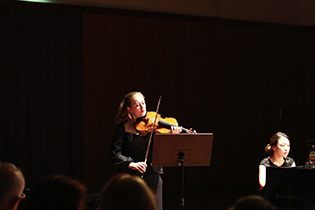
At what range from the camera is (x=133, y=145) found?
404 cm

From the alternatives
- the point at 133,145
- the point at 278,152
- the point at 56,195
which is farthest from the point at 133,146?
the point at 56,195

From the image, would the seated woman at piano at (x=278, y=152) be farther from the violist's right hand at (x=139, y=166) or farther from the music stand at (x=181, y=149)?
the violist's right hand at (x=139, y=166)

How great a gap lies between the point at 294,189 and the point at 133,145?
1.40 meters

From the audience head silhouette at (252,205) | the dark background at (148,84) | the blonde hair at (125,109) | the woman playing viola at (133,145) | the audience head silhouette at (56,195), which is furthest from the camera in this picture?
the dark background at (148,84)

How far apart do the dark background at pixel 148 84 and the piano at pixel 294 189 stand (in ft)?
10.9

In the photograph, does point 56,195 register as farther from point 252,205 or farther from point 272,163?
point 272,163

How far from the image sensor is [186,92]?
7.28 metres

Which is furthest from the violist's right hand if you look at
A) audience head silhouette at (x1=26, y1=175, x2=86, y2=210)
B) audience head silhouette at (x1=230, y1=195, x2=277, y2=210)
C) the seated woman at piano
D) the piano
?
audience head silhouette at (x1=230, y1=195, x2=277, y2=210)

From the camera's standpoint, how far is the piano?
10.8 ft

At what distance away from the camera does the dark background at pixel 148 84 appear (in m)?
6.11

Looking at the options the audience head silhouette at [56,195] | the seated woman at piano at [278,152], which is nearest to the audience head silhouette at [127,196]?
the audience head silhouette at [56,195]

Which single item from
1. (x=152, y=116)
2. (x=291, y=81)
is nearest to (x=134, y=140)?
(x=152, y=116)

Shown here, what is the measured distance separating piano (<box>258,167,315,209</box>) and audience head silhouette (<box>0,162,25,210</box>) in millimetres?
1975

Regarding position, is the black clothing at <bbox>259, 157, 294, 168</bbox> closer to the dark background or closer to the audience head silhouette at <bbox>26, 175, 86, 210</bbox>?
the dark background
